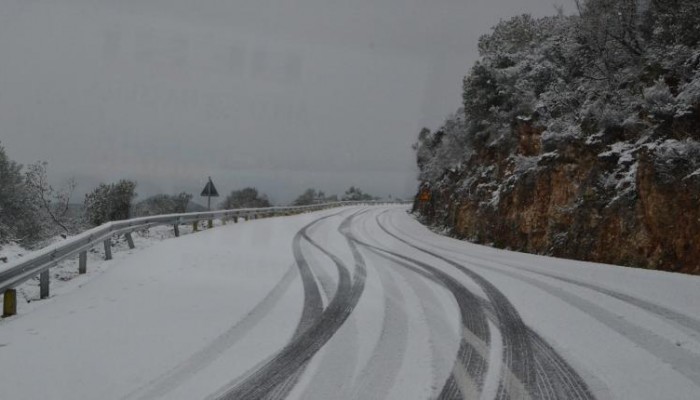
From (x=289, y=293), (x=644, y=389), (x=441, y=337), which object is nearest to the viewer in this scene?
(x=644, y=389)

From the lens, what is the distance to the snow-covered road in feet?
11.5

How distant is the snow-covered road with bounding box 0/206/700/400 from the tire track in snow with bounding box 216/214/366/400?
21 mm

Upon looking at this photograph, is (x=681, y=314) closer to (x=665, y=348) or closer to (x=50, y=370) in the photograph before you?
(x=665, y=348)

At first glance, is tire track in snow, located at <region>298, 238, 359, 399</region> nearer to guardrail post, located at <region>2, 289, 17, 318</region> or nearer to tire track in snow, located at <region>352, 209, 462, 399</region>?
tire track in snow, located at <region>352, 209, 462, 399</region>

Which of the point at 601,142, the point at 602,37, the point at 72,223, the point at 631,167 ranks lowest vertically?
the point at 72,223

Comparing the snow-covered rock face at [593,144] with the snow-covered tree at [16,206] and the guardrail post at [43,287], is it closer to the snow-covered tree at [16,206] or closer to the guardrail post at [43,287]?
the guardrail post at [43,287]

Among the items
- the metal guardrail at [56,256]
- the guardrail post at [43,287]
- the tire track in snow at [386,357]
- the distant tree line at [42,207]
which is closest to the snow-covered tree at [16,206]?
the distant tree line at [42,207]

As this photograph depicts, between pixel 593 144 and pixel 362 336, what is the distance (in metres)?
9.98

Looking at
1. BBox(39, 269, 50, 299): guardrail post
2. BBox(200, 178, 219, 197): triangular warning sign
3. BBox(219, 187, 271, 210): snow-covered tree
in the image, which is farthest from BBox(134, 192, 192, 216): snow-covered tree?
BBox(39, 269, 50, 299): guardrail post

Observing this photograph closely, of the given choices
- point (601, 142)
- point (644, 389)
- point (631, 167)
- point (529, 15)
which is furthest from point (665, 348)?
point (529, 15)

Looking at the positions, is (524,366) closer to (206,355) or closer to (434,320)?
(434,320)

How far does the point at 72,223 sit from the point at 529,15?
112 feet

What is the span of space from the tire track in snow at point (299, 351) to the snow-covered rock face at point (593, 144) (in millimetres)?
6639

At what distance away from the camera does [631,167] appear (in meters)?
9.74
